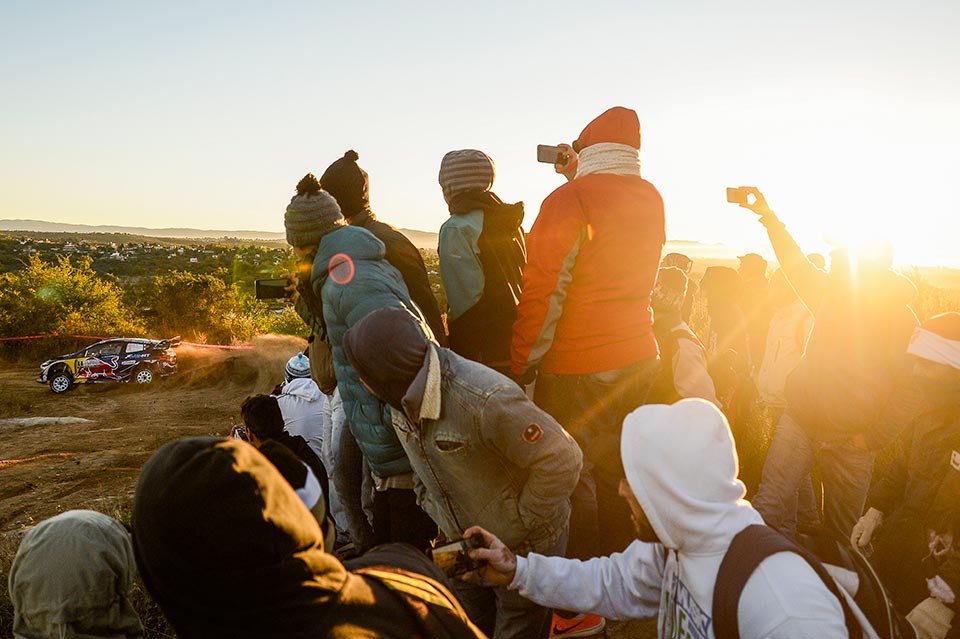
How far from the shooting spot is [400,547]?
1.76 m

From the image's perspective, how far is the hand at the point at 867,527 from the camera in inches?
129

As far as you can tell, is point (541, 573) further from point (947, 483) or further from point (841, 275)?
point (841, 275)

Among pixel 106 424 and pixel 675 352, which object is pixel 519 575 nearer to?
pixel 675 352

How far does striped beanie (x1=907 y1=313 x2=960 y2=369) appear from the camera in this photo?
2.90 m

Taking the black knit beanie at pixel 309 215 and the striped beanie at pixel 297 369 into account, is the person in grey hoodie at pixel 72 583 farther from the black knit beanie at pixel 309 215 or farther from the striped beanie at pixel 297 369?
the striped beanie at pixel 297 369

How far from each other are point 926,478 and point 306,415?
3.91m

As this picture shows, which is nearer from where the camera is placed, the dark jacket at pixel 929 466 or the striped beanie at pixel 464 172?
the dark jacket at pixel 929 466

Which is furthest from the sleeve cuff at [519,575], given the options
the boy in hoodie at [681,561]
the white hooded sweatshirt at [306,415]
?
the white hooded sweatshirt at [306,415]

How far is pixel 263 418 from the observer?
13.3ft

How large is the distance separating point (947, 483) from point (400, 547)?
251 cm

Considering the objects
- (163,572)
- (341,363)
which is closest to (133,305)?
(341,363)

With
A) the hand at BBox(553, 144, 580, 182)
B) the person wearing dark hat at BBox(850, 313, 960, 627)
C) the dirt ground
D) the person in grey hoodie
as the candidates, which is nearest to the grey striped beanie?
the hand at BBox(553, 144, 580, 182)

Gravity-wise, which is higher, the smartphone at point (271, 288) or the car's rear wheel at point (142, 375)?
the smartphone at point (271, 288)

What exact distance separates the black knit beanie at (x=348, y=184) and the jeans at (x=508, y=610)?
232cm
